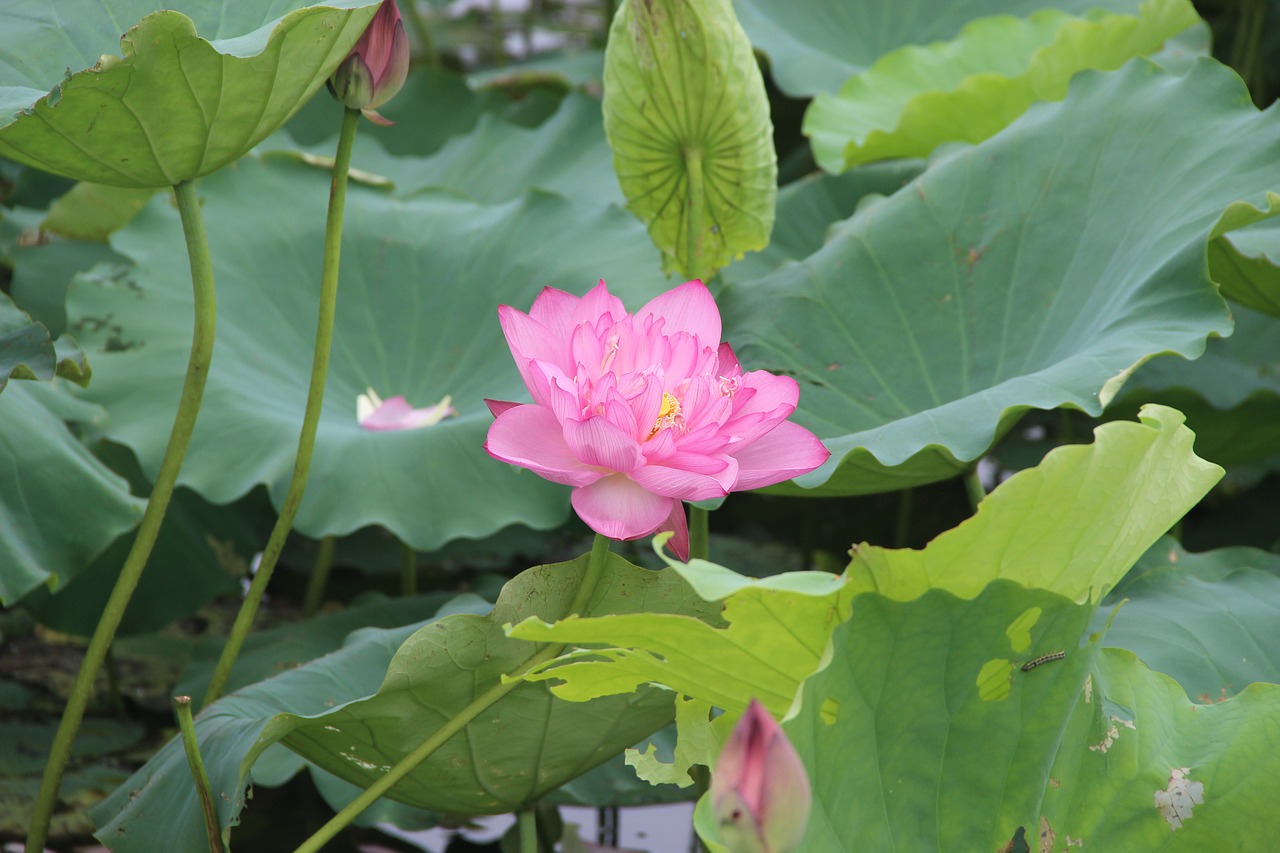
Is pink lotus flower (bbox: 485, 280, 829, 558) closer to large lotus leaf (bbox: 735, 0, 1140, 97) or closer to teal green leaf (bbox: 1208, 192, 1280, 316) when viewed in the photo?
teal green leaf (bbox: 1208, 192, 1280, 316)

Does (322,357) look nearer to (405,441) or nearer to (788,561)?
(405,441)

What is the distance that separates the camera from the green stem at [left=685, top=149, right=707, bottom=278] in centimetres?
116

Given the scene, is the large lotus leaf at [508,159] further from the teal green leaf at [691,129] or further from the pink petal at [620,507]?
the pink petal at [620,507]

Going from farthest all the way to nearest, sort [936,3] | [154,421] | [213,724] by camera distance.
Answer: [936,3], [154,421], [213,724]

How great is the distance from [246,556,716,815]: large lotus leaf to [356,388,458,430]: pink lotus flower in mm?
519

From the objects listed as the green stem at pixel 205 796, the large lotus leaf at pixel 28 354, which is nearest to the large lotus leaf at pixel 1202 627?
the green stem at pixel 205 796

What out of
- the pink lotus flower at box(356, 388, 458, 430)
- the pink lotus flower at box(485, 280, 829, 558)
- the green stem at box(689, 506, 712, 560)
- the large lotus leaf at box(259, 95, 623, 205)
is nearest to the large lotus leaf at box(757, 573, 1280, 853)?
the pink lotus flower at box(485, 280, 829, 558)

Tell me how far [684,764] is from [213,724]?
45 centimetres

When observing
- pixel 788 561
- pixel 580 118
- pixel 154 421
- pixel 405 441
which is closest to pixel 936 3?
pixel 580 118

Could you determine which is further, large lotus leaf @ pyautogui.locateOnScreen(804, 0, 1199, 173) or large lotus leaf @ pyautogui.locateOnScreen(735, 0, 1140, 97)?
large lotus leaf @ pyautogui.locateOnScreen(735, 0, 1140, 97)

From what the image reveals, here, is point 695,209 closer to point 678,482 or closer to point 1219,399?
point 678,482

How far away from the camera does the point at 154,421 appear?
141 cm

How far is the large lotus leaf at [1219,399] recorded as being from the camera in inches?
65.0

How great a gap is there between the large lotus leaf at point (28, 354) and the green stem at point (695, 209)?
0.58m
